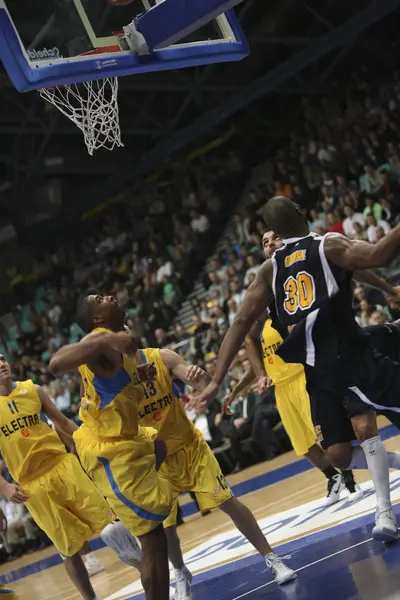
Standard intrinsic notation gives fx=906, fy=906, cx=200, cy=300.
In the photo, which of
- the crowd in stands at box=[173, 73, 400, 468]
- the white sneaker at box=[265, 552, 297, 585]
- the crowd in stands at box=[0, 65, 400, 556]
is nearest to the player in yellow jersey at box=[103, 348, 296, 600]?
the white sneaker at box=[265, 552, 297, 585]

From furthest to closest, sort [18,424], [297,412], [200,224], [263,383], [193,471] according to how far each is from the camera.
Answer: [200,224], [297,412], [263,383], [18,424], [193,471]

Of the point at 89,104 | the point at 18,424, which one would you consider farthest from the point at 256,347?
the point at 89,104

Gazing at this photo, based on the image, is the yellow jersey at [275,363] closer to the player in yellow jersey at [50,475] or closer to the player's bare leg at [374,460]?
the player's bare leg at [374,460]

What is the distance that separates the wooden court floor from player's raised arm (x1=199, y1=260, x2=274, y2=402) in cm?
249

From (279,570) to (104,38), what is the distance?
4.53m

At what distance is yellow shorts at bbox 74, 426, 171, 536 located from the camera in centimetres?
512

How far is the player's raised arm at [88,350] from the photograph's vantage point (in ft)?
15.3

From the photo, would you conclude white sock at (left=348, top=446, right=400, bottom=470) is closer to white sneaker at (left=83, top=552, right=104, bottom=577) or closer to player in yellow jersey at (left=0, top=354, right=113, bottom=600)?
player in yellow jersey at (left=0, top=354, right=113, bottom=600)

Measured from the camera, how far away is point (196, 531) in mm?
9484

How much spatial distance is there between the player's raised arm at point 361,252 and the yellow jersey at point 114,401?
131 cm

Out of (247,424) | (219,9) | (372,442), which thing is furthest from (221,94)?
(372,442)

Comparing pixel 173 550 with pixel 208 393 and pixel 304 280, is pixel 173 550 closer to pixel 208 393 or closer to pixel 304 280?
pixel 208 393

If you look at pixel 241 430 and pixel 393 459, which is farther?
pixel 241 430

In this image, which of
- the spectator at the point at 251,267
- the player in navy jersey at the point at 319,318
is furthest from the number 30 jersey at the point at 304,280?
the spectator at the point at 251,267
